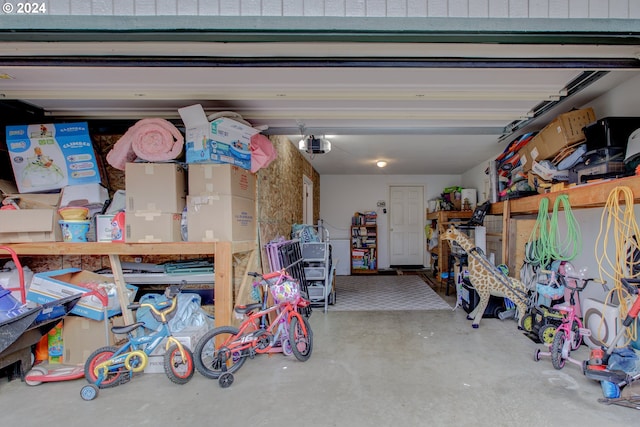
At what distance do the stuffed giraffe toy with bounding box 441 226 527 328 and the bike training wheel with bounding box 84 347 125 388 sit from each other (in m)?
3.50

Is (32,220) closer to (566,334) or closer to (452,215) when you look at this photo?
(566,334)

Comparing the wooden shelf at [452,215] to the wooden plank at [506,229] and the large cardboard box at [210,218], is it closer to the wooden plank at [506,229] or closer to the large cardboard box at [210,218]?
the wooden plank at [506,229]

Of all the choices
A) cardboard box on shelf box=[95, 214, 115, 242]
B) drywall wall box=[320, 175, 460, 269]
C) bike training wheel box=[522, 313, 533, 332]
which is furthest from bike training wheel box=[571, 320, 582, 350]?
drywall wall box=[320, 175, 460, 269]

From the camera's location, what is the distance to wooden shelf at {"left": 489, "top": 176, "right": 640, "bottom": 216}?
2176 mm

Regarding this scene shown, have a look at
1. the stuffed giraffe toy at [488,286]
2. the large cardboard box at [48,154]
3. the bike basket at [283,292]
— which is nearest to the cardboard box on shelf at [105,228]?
the large cardboard box at [48,154]

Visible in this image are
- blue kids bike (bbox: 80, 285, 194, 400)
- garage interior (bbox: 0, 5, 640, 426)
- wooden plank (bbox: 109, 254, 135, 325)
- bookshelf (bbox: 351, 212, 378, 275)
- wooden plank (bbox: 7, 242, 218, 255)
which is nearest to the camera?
garage interior (bbox: 0, 5, 640, 426)

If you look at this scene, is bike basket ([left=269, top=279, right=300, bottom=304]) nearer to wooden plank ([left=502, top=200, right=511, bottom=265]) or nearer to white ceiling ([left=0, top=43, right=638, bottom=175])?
white ceiling ([left=0, top=43, right=638, bottom=175])

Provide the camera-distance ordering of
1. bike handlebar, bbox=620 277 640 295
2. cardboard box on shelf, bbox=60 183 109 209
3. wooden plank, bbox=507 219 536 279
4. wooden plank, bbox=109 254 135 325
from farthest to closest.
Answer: wooden plank, bbox=507 219 536 279 → cardboard box on shelf, bbox=60 183 109 209 → wooden plank, bbox=109 254 135 325 → bike handlebar, bbox=620 277 640 295

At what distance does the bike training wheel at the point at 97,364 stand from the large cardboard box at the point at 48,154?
1553 millimetres

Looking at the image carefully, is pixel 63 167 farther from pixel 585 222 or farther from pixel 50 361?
pixel 585 222

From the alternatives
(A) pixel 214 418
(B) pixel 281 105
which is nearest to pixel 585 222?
(B) pixel 281 105

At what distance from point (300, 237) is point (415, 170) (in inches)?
155

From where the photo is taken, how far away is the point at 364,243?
7816 millimetres

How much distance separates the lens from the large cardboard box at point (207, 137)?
261 centimetres
